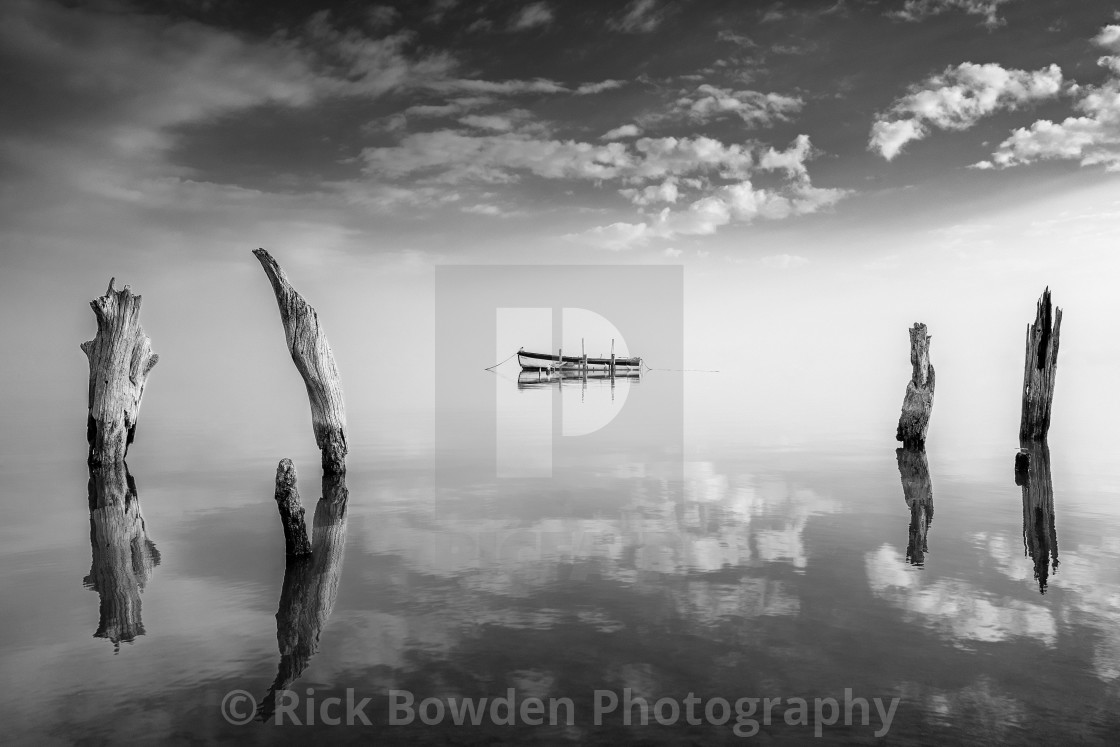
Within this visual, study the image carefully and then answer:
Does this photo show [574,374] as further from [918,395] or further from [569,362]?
[918,395]

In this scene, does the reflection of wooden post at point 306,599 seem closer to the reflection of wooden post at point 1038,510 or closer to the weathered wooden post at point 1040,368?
the reflection of wooden post at point 1038,510

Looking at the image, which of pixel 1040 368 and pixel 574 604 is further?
pixel 1040 368

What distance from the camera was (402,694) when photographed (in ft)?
16.8

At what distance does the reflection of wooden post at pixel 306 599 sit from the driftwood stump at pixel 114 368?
24.2 ft

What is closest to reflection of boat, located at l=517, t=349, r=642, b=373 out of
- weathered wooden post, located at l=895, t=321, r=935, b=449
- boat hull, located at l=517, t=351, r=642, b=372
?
boat hull, located at l=517, t=351, r=642, b=372

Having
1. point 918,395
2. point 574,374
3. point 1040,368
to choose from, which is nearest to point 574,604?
point 918,395

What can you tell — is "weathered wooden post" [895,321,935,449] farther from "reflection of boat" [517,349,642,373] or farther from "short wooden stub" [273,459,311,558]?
"reflection of boat" [517,349,642,373]

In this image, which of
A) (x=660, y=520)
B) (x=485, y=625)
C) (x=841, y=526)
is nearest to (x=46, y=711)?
(x=485, y=625)

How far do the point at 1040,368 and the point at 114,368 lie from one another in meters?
21.3

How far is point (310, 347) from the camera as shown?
13383mm

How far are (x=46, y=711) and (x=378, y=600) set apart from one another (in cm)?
275

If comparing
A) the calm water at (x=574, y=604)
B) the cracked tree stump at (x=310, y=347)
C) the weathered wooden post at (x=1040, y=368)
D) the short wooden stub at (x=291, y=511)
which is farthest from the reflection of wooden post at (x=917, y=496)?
the cracked tree stump at (x=310, y=347)

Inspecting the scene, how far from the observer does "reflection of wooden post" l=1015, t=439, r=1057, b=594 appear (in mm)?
8125

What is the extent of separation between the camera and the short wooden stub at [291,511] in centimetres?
802
